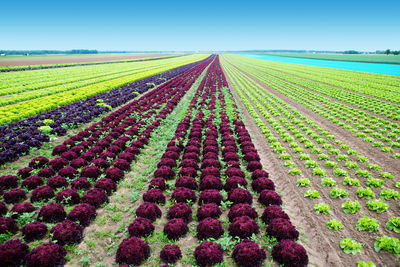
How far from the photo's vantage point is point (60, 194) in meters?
8.16

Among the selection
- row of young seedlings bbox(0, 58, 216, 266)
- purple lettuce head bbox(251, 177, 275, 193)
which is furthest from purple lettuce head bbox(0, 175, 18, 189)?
purple lettuce head bbox(251, 177, 275, 193)

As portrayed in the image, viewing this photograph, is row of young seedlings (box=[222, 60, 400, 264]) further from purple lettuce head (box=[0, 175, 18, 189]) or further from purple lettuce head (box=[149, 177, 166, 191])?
purple lettuce head (box=[0, 175, 18, 189])

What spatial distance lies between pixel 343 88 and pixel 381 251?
37.3m

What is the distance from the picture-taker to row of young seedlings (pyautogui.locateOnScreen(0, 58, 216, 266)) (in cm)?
582

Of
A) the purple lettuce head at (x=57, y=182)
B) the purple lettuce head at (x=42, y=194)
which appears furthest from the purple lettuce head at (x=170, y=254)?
the purple lettuce head at (x=57, y=182)

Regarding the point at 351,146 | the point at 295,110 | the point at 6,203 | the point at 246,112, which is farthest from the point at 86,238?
the point at 295,110

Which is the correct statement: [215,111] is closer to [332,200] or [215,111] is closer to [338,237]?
[332,200]

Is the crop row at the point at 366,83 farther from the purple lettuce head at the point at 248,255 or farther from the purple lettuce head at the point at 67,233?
the purple lettuce head at the point at 67,233

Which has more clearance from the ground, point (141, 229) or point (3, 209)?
point (3, 209)

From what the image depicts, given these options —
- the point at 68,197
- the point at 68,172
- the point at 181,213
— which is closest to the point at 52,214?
the point at 68,197

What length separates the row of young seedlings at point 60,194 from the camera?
19.1 ft

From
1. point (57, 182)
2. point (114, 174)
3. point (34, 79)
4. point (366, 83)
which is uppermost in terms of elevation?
point (34, 79)

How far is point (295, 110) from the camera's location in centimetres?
2255

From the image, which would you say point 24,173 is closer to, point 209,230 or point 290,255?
point 209,230
